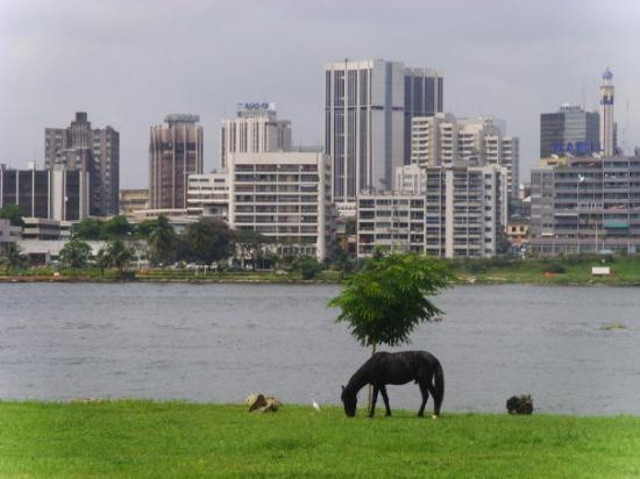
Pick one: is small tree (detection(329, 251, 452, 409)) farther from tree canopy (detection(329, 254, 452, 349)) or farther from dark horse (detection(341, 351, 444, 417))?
dark horse (detection(341, 351, 444, 417))

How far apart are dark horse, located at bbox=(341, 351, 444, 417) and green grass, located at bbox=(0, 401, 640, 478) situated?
17.7 inches

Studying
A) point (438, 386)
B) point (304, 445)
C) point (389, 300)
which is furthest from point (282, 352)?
point (304, 445)

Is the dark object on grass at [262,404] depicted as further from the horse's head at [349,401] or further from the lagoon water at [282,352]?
the lagoon water at [282,352]

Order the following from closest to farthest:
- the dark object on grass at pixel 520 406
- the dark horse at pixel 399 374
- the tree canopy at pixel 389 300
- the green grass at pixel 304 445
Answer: the green grass at pixel 304 445
the dark horse at pixel 399 374
the tree canopy at pixel 389 300
the dark object on grass at pixel 520 406

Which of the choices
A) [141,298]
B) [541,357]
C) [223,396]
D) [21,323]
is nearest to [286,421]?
[223,396]

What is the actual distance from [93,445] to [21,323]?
83957 millimetres

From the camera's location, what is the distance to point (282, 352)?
7794 centimetres

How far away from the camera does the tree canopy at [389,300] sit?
33094 mm

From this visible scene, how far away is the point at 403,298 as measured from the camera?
1313 inches

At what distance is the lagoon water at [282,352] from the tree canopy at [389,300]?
39.5 feet

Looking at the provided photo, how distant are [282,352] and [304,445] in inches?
2071

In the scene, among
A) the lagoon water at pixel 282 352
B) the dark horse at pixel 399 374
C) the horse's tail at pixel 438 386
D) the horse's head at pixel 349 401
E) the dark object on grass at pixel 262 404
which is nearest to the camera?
the dark horse at pixel 399 374

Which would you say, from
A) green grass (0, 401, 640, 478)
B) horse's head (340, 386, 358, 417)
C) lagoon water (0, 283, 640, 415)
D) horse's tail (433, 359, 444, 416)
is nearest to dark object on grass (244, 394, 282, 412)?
green grass (0, 401, 640, 478)

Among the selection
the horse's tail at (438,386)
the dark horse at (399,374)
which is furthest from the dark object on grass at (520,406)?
the horse's tail at (438,386)
